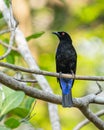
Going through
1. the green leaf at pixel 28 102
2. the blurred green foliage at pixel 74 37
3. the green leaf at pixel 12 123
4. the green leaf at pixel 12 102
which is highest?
the green leaf at pixel 12 102

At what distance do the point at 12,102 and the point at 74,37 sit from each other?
6006 mm

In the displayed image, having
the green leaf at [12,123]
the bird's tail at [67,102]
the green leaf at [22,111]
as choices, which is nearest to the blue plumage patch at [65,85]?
the bird's tail at [67,102]

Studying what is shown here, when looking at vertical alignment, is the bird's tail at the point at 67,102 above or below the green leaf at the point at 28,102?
below

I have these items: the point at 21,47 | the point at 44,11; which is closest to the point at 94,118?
the point at 21,47

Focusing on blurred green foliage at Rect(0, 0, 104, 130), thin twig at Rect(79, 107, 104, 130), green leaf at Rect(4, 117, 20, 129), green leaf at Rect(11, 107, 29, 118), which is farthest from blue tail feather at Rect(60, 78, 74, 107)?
blurred green foliage at Rect(0, 0, 104, 130)

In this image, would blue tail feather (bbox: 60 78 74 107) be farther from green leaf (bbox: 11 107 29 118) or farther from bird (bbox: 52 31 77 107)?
green leaf (bbox: 11 107 29 118)

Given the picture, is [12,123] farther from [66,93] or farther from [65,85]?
[65,85]

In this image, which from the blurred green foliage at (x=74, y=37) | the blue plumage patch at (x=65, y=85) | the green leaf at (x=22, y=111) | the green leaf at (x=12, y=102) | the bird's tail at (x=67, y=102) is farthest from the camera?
the blurred green foliage at (x=74, y=37)

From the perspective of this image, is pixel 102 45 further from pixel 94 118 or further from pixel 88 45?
pixel 94 118

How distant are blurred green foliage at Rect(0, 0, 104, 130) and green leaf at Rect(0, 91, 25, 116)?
4059 millimetres

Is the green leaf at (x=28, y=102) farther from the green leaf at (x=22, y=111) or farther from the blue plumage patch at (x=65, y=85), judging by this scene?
the blue plumage patch at (x=65, y=85)

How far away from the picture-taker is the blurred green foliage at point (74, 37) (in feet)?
23.6

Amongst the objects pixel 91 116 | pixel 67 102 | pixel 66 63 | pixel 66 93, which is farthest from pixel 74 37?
pixel 91 116

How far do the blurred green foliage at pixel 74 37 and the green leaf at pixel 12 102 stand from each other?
4059 mm
